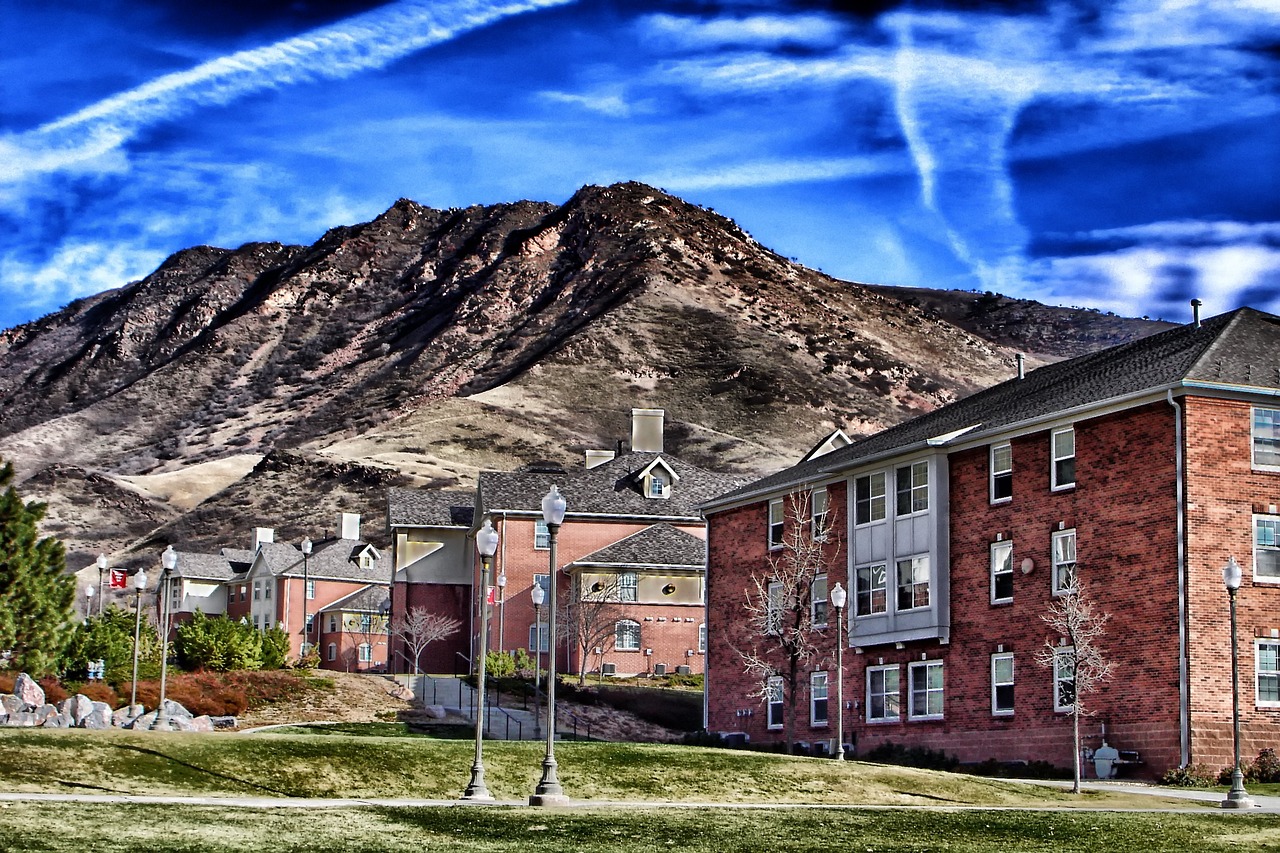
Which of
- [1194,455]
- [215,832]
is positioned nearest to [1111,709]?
[1194,455]

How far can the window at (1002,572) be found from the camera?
142 feet

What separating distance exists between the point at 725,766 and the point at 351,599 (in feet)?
252

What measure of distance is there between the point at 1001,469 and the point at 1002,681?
5736mm

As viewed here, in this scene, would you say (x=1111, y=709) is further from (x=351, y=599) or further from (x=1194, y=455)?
(x=351, y=599)

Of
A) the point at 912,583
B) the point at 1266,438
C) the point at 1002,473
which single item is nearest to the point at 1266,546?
the point at 1266,438

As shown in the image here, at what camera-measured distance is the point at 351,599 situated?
105m

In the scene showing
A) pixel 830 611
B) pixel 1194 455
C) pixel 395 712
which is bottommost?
pixel 395 712

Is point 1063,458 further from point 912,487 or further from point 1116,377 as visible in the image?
point 912,487

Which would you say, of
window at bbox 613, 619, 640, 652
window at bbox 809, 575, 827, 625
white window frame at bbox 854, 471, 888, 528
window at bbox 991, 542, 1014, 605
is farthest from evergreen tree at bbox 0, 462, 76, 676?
window at bbox 613, 619, 640, 652

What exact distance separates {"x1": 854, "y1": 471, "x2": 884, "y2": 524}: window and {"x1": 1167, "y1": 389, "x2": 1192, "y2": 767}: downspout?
11.9 metres

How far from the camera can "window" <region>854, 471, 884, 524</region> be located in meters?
48.7

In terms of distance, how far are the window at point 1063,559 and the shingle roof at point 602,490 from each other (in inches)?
1402

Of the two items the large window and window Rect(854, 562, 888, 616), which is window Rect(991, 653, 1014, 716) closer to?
window Rect(854, 562, 888, 616)

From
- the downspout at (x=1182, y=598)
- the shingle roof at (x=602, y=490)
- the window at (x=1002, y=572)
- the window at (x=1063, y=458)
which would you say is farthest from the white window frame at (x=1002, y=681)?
the shingle roof at (x=602, y=490)
